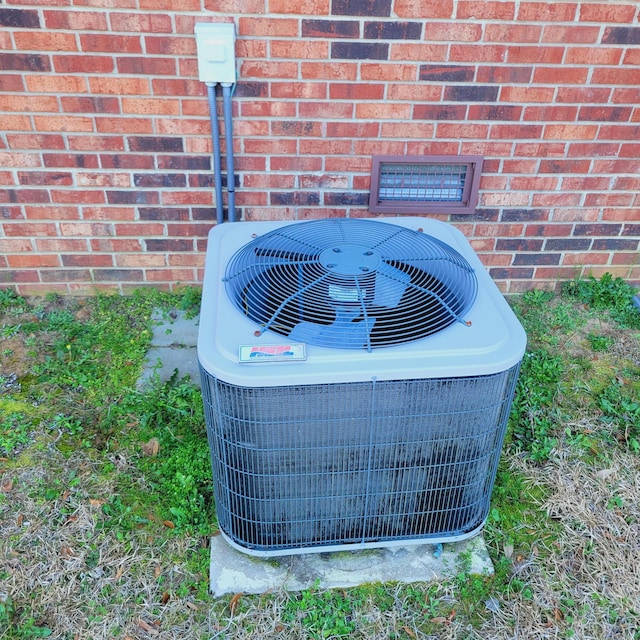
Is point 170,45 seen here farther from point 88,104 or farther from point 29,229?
point 29,229

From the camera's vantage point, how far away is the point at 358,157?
3076 mm

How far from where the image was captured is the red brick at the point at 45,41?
2.71 m

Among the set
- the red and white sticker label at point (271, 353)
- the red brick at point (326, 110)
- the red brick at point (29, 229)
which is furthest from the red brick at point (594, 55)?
the red brick at point (29, 229)

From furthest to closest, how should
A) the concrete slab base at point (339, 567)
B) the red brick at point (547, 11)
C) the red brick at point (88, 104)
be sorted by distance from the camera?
the red brick at point (88, 104) < the red brick at point (547, 11) < the concrete slab base at point (339, 567)

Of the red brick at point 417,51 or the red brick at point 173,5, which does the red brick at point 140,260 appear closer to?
A: the red brick at point 173,5

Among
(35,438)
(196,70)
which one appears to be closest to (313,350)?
(35,438)

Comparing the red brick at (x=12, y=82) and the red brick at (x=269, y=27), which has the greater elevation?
the red brick at (x=269, y=27)

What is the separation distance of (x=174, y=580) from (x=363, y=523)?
27.4 inches

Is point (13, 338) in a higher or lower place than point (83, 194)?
lower

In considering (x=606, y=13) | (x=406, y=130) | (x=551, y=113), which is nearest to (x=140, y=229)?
(x=406, y=130)

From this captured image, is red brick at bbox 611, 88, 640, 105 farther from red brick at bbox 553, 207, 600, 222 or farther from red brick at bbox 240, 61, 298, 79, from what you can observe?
red brick at bbox 240, 61, 298, 79

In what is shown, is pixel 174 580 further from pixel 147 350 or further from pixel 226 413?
pixel 147 350

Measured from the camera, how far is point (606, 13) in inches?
111

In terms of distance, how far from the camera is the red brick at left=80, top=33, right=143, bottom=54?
2.73 meters
